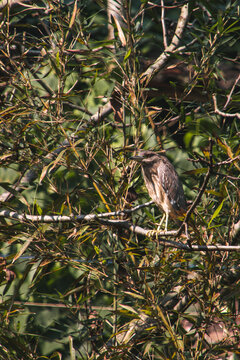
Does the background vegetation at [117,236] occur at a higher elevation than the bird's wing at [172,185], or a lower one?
higher

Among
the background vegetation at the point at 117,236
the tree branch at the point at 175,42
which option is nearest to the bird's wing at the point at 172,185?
the background vegetation at the point at 117,236

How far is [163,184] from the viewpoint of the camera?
7.70 feet

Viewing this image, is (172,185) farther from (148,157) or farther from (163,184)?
(148,157)

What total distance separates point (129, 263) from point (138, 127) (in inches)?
21.8

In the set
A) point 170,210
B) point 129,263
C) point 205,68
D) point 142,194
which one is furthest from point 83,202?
point 205,68

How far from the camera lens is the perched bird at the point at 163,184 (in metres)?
2.16

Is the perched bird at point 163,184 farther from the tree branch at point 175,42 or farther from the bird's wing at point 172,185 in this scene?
the tree branch at point 175,42

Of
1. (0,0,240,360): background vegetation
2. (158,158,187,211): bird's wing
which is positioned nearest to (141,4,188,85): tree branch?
(0,0,240,360): background vegetation

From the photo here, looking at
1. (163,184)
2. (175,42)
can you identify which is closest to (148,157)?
(163,184)

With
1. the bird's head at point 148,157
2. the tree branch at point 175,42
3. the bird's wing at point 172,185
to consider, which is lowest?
the bird's wing at point 172,185

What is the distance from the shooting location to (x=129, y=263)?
5.75ft

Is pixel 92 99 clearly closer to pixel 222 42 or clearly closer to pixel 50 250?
pixel 222 42

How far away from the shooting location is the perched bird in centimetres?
216

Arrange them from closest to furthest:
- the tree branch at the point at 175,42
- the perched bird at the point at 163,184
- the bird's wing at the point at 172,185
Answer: the tree branch at the point at 175,42 → the perched bird at the point at 163,184 → the bird's wing at the point at 172,185
